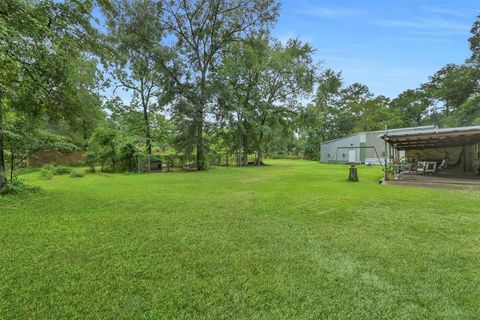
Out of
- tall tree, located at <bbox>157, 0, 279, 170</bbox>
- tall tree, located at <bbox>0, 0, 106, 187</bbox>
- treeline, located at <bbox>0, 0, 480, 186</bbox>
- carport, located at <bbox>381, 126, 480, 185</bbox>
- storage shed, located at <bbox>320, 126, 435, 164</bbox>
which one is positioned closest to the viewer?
tall tree, located at <bbox>0, 0, 106, 187</bbox>

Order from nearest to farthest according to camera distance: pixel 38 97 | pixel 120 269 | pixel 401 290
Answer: pixel 401 290 < pixel 120 269 < pixel 38 97

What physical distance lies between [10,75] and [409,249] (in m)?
7.56

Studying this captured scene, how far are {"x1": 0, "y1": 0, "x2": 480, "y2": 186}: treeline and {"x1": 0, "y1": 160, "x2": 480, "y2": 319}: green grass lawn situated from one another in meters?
2.82

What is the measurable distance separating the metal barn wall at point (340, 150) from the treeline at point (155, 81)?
180 inches

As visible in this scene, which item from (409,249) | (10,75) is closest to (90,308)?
(409,249)

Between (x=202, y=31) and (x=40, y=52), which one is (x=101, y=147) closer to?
(x=40, y=52)

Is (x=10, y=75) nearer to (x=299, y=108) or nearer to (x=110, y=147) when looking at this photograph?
(x=110, y=147)

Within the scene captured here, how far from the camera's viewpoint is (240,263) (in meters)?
2.52

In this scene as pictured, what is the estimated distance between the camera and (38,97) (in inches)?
227

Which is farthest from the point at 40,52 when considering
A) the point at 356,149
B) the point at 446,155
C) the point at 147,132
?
the point at 356,149

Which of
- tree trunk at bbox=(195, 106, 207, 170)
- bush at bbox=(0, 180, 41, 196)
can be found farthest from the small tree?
bush at bbox=(0, 180, 41, 196)

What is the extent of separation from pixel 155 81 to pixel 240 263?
16406mm

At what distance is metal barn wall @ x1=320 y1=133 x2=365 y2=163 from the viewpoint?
23703mm

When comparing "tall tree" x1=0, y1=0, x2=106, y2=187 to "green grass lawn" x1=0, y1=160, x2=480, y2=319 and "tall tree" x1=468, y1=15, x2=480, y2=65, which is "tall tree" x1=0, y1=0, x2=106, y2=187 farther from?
"tall tree" x1=468, y1=15, x2=480, y2=65
